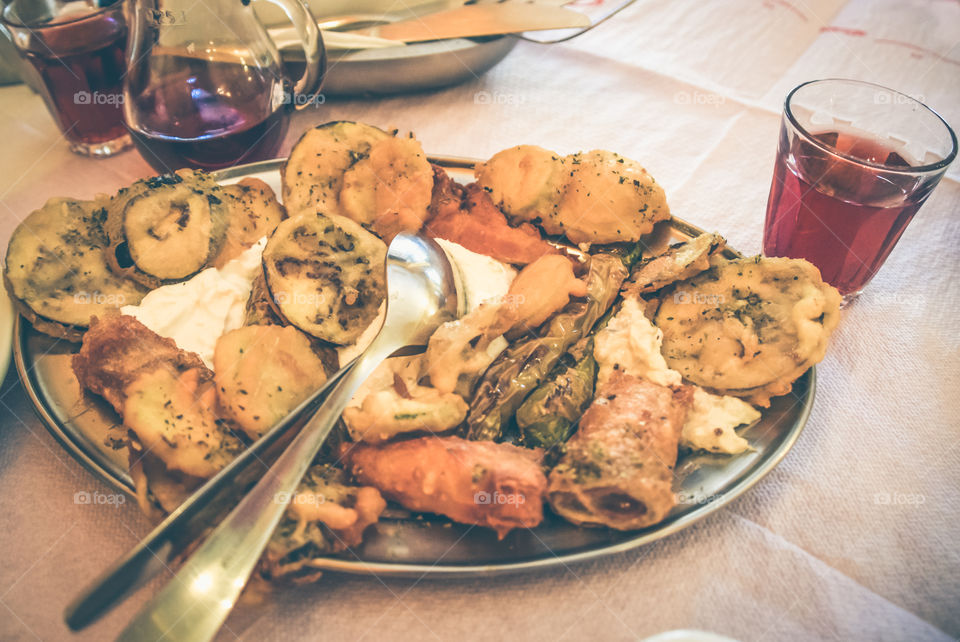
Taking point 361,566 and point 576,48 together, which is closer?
point 361,566

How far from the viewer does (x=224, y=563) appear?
34.2 inches

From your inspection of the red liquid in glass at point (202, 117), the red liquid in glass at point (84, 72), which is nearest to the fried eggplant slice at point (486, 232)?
the red liquid in glass at point (202, 117)

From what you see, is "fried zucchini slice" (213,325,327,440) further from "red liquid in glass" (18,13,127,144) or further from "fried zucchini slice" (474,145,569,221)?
"red liquid in glass" (18,13,127,144)

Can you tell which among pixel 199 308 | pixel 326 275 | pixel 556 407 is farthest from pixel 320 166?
pixel 556 407

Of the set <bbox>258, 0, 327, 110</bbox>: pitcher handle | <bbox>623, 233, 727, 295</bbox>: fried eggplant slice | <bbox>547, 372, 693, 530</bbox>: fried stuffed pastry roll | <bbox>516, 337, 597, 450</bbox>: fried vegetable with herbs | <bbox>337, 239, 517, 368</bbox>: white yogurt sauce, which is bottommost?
<bbox>516, 337, 597, 450</bbox>: fried vegetable with herbs

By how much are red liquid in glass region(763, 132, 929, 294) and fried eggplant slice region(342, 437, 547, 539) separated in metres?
0.92

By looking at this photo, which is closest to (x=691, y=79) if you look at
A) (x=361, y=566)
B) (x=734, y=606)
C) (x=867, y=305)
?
(x=867, y=305)

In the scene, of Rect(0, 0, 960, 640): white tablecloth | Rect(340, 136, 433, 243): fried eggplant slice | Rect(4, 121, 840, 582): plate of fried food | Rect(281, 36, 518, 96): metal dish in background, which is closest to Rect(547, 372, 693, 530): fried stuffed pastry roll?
Rect(4, 121, 840, 582): plate of fried food

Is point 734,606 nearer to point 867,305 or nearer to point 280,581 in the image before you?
point 280,581

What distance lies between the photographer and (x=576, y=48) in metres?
2.48

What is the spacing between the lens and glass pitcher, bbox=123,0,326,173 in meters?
1.60

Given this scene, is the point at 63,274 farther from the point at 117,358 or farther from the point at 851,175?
the point at 851,175

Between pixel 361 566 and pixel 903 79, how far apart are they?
2.50 metres

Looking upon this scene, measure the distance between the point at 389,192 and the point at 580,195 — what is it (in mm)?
428
